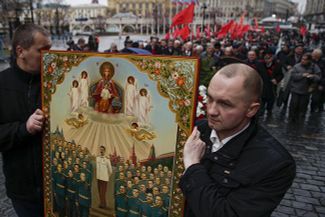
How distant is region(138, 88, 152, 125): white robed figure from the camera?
1.63m

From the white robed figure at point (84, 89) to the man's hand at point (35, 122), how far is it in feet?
1.10

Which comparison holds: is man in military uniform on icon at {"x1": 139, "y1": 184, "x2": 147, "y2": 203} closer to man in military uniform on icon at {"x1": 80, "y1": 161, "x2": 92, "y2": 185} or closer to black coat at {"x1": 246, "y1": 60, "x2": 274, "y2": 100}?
man in military uniform on icon at {"x1": 80, "y1": 161, "x2": 92, "y2": 185}

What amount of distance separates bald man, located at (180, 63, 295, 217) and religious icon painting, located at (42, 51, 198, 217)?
163mm

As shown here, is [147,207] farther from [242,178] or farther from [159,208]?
[242,178]

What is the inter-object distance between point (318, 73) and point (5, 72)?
7.52 m

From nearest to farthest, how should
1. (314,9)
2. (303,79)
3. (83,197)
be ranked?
(83,197)
(303,79)
(314,9)

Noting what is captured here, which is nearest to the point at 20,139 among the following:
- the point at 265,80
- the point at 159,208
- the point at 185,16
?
the point at 159,208

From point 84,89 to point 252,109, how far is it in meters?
1.01

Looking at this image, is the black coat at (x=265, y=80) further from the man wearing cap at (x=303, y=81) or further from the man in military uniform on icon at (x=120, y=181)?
the man in military uniform on icon at (x=120, y=181)

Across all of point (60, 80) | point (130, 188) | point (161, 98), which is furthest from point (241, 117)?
point (60, 80)

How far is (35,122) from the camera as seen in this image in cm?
195

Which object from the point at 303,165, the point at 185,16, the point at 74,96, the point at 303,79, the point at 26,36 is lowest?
the point at 303,165

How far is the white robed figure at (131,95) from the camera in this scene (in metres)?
1.67

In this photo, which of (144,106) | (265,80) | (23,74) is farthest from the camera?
(265,80)
